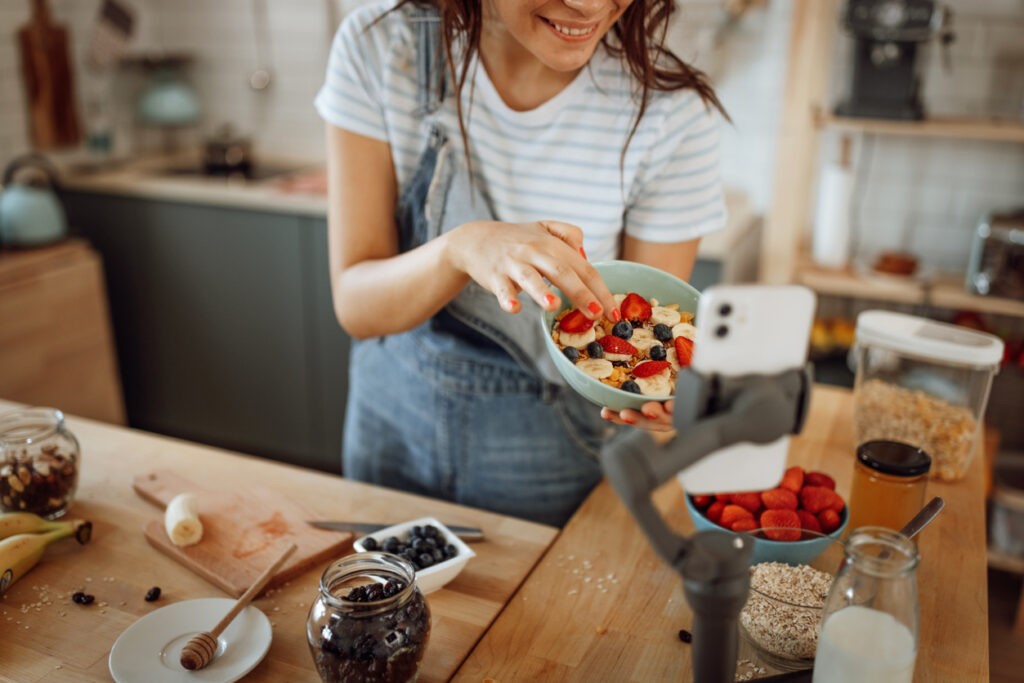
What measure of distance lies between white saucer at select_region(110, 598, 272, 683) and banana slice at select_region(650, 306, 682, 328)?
2.02ft

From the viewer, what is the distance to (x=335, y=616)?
91 centimetres

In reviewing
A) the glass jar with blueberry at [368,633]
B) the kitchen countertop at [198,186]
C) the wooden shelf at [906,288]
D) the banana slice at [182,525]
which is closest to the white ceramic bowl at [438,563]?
the glass jar with blueberry at [368,633]

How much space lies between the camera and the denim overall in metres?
1.42

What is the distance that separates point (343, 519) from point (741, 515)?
58 centimetres

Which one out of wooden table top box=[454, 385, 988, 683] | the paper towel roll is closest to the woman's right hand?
wooden table top box=[454, 385, 988, 683]

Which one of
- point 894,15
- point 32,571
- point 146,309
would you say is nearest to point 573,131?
point 32,571

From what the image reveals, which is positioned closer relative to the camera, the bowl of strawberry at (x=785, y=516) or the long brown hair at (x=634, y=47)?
the bowl of strawberry at (x=785, y=516)

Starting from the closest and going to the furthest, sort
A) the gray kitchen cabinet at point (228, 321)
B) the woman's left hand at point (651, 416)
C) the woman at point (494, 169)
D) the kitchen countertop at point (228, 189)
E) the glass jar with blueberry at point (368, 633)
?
the glass jar with blueberry at point (368, 633)
the woman's left hand at point (651, 416)
the woman at point (494, 169)
the kitchen countertop at point (228, 189)
the gray kitchen cabinet at point (228, 321)

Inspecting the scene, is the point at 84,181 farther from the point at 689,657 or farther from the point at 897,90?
the point at 689,657

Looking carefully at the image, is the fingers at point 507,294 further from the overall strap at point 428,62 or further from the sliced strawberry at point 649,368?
the overall strap at point 428,62

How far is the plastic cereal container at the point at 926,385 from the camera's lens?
145cm

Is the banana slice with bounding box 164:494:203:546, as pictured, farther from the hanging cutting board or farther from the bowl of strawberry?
the hanging cutting board

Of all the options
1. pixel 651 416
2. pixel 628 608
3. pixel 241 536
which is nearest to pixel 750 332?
pixel 651 416

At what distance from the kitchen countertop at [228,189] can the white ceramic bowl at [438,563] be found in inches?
69.3
